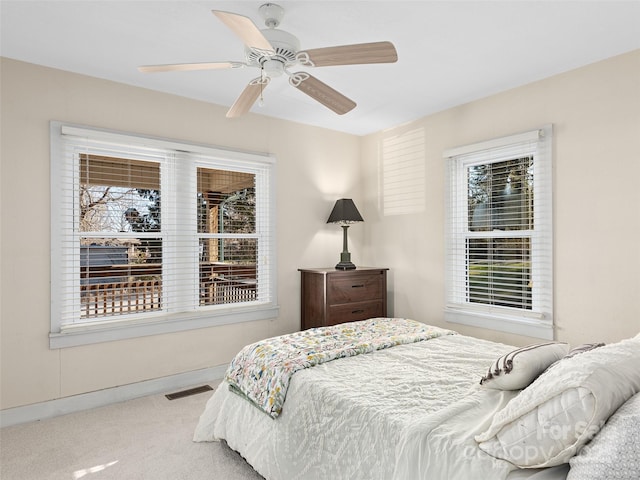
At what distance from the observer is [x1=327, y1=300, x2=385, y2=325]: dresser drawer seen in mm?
3873

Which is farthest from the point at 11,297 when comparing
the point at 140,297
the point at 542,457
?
the point at 542,457

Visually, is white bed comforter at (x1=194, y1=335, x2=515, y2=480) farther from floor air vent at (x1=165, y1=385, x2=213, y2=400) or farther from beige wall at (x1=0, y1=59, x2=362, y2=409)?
beige wall at (x1=0, y1=59, x2=362, y2=409)

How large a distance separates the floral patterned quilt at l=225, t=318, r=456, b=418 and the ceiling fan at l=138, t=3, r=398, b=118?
1490mm

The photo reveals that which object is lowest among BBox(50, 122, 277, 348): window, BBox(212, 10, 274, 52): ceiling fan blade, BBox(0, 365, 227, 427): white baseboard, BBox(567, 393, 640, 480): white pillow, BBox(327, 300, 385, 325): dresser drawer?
BBox(0, 365, 227, 427): white baseboard

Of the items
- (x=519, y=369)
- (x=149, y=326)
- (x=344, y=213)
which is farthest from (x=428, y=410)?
(x=344, y=213)

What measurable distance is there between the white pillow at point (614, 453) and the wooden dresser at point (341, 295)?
2.80 meters

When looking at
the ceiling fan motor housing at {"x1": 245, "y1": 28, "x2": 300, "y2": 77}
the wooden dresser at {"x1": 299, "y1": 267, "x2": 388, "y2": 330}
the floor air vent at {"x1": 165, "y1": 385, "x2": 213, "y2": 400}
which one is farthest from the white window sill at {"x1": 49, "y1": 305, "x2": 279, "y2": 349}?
the ceiling fan motor housing at {"x1": 245, "y1": 28, "x2": 300, "y2": 77}

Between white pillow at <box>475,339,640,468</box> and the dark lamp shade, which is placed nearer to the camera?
white pillow at <box>475,339,640,468</box>

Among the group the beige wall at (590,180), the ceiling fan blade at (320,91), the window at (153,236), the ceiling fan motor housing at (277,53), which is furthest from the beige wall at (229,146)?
the ceiling fan motor housing at (277,53)

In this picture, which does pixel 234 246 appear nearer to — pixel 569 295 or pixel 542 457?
pixel 569 295

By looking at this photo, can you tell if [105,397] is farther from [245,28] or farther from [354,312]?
[245,28]

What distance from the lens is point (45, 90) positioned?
292cm

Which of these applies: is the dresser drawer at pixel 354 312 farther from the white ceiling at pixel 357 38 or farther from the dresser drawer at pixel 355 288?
the white ceiling at pixel 357 38

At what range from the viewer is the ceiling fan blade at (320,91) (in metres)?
2.26
